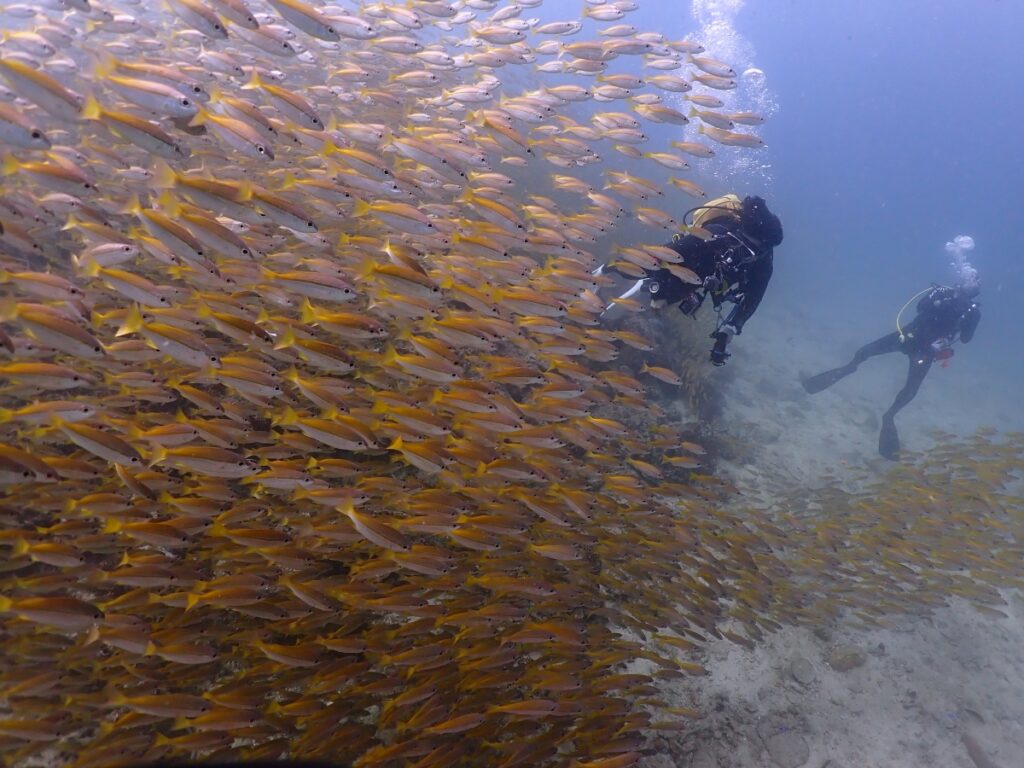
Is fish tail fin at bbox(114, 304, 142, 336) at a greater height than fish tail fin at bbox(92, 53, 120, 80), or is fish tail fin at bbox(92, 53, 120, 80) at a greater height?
fish tail fin at bbox(92, 53, 120, 80)

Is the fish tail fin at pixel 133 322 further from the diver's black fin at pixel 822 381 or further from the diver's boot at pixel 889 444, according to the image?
the diver's boot at pixel 889 444

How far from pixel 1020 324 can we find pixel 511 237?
103512mm

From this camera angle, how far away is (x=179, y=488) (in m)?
3.46

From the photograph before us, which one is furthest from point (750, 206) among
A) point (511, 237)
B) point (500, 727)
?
point (500, 727)

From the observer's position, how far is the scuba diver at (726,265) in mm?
6844

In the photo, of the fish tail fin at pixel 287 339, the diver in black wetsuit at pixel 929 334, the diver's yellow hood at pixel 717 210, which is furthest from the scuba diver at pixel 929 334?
the fish tail fin at pixel 287 339

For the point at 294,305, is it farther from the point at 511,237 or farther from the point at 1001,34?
the point at 1001,34

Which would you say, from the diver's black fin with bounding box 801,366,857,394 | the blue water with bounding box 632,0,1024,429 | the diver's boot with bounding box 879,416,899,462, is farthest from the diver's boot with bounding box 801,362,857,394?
the blue water with bounding box 632,0,1024,429

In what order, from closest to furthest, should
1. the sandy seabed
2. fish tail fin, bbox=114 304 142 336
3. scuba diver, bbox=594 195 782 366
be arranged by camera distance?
fish tail fin, bbox=114 304 142 336, the sandy seabed, scuba diver, bbox=594 195 782 366

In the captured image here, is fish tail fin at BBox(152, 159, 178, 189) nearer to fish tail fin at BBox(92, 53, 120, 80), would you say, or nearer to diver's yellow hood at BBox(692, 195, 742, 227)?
fish tail fin at BBox(92, 53, 120, 80)

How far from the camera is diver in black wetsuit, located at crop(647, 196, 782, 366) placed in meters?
6.84

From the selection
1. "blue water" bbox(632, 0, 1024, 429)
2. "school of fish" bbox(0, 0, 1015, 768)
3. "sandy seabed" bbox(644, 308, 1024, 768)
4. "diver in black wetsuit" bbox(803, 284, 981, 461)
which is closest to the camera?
"school of fish" bbox(0, 0, 1015, 768)

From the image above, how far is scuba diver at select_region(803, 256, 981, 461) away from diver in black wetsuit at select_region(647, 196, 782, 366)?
25.6 ft

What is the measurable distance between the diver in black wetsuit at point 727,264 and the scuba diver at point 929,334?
780 centimetres
